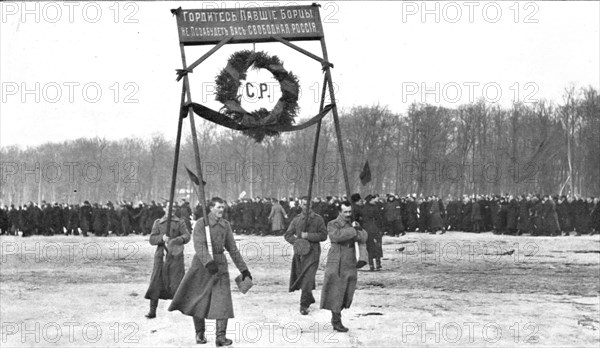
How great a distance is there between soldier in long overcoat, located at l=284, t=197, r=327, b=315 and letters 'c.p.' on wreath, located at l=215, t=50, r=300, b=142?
2037 millimetres

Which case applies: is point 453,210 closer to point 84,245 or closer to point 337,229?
point 84,245

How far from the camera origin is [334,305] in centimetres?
942

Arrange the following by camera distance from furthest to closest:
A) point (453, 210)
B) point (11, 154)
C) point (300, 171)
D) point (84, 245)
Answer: point (11, 154) < point (300, 171) < point (453, 210) < point (84, 245)

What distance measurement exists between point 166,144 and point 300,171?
82.0 ft

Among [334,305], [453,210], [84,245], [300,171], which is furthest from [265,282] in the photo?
[300,171]

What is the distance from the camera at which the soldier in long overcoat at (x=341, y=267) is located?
31.0ft

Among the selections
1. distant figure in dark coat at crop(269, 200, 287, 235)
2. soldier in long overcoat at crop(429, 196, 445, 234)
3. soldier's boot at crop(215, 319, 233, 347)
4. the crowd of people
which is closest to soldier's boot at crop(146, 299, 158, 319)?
soldier's boot at crop(215, 319, 233, 347)

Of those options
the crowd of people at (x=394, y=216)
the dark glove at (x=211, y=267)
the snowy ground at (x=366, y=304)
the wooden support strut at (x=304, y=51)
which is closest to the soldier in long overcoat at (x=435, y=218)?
the crowd of people at (x=394, y=216)

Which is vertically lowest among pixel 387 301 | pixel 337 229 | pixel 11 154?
pixel 387 301

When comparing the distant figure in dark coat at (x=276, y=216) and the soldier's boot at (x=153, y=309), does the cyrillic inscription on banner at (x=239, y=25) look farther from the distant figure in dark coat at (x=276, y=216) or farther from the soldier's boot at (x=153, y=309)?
the distant figure in dark coat at (x=276, y=216)

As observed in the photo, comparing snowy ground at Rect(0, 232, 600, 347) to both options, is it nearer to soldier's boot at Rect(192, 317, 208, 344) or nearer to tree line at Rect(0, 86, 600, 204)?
soldier's boot at Rect(192, 317, 208, 344)

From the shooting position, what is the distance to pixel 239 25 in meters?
9.78

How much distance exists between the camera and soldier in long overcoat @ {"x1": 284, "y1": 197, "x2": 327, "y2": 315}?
36.2 ft

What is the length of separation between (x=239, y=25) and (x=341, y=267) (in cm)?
361
